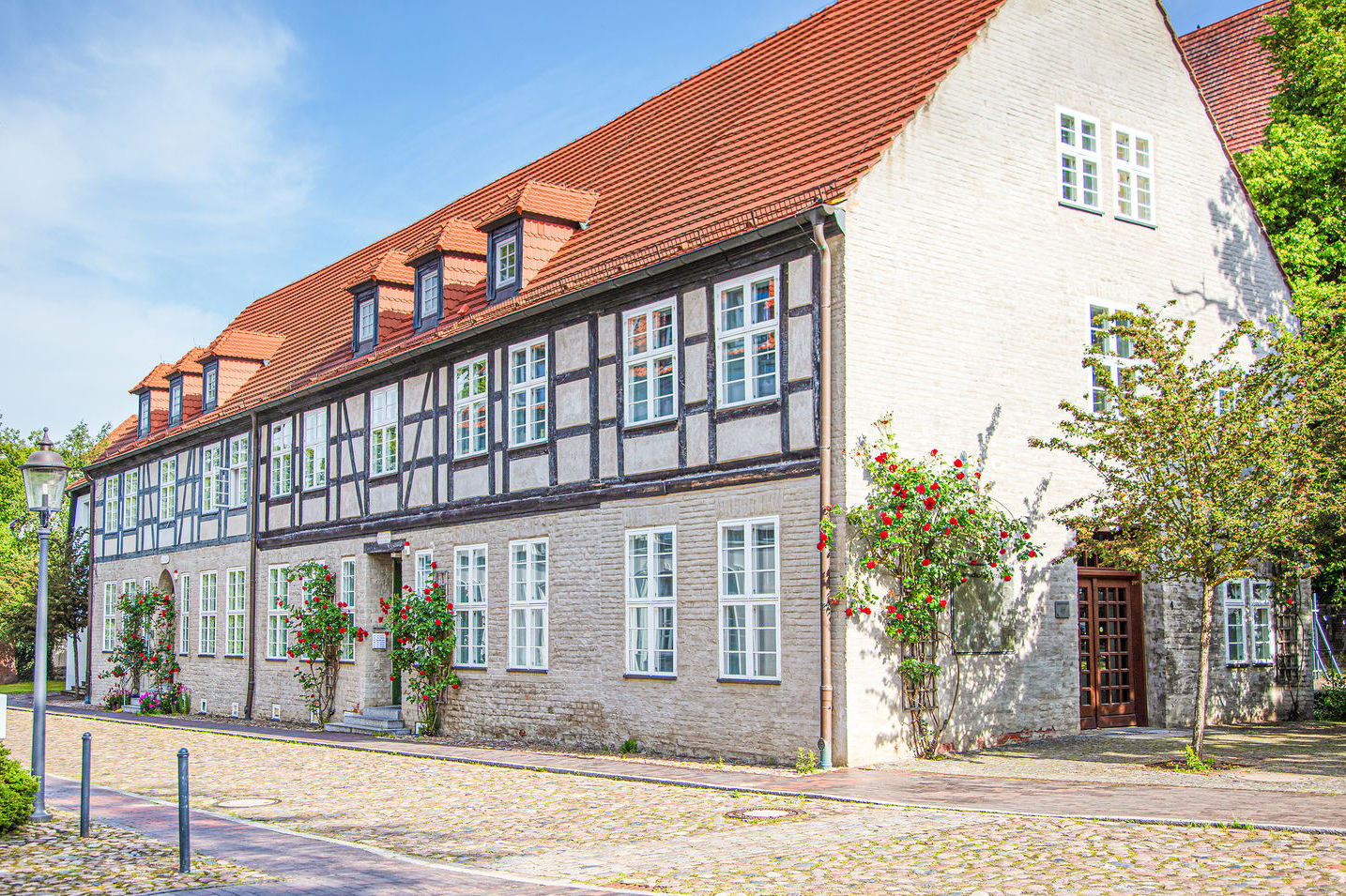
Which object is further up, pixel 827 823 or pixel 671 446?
pixel 671 446

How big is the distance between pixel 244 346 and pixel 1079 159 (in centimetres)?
2250

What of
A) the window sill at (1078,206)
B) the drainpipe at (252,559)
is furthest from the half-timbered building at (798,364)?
the drainpipe at (252,559)

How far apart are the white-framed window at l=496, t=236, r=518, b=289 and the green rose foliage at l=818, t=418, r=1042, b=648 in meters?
8.89

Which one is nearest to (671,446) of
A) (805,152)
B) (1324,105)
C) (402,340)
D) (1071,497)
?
(805,152)

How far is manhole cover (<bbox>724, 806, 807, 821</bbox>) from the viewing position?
11812mm

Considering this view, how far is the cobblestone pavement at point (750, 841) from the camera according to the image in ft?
28.8

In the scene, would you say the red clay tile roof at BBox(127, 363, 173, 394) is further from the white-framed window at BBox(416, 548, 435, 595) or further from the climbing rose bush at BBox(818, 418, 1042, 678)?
the climbing rose bush at BBox(818, 418, 1042, 678)

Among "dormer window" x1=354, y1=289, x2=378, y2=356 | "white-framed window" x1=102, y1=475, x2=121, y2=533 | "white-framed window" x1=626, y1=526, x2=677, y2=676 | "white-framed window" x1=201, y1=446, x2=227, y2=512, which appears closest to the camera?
"white-framed window" x1=626, y1=526, x2=677, y2=676

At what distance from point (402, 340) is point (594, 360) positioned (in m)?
7.07

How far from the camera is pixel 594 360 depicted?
63.9 feet

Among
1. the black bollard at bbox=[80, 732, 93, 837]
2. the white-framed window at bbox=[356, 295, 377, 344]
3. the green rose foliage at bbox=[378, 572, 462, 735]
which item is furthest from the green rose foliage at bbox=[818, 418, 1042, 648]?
the white-framed window at bbox=[356, 295, 377, 344]

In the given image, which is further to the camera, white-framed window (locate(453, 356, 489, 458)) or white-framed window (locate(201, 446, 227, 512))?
white-framed window (locate(201, 446, 227, 512))

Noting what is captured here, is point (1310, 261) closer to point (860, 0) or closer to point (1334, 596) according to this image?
point (1334, 596)

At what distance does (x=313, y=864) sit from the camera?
33.5ft
